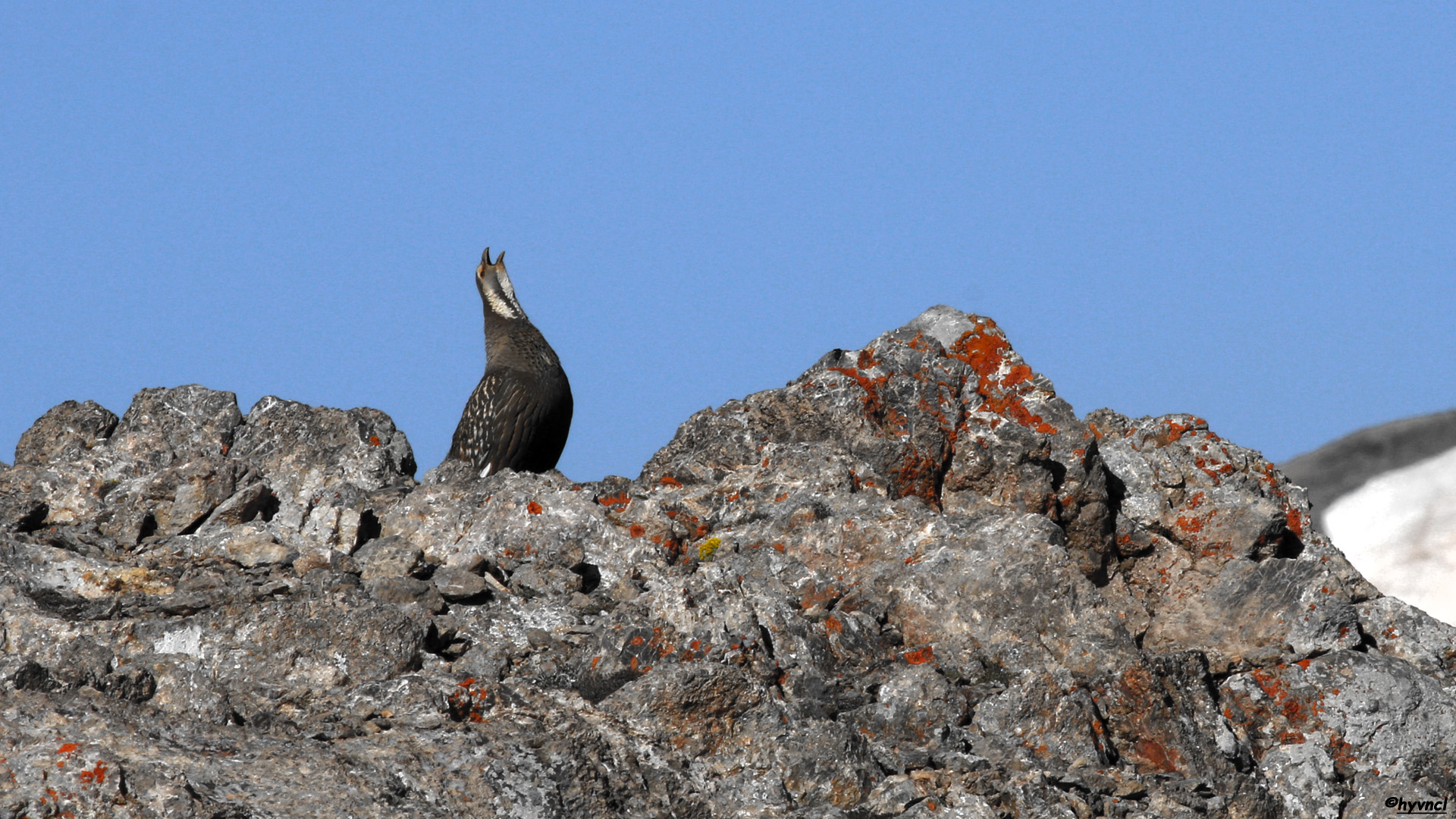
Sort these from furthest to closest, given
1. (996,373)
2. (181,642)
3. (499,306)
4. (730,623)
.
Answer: (499,306) < (996,373) < (181,642) < (730,623)

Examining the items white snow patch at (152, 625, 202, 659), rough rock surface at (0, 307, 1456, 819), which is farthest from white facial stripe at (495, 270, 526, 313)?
white snow patch at (152, 625, 202, 659)

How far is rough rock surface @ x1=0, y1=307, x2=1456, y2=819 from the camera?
22.9ft

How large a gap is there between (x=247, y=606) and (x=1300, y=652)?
662cm

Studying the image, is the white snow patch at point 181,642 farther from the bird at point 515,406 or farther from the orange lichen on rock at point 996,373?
the orange lichen on rock at point 996,373

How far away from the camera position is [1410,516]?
252 inches

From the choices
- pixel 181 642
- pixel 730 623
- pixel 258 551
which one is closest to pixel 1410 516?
pixel 730 623

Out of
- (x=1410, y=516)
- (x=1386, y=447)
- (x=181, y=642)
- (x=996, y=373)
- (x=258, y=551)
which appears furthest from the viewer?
(x=996, y=373)

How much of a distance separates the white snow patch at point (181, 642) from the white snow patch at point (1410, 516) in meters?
6.16

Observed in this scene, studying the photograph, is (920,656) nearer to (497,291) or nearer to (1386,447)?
(1386,447)

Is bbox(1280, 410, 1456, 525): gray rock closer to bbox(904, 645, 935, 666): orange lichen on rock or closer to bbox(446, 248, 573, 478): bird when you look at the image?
bbox(904, 645, 935, 666): orange lichen on rock

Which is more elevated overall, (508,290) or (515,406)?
(508,290)

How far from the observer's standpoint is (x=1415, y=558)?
6.88 meters

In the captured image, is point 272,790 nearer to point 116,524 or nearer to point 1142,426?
point 116,524

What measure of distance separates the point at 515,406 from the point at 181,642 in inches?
233
